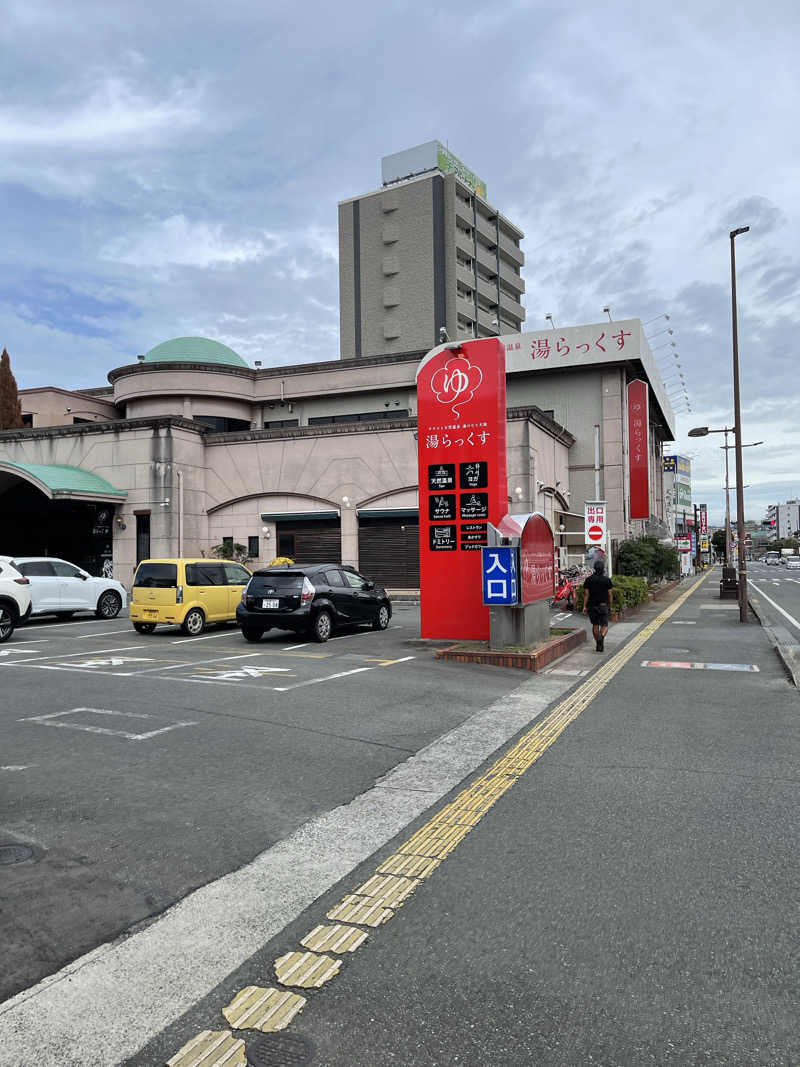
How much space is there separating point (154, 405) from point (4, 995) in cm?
3882

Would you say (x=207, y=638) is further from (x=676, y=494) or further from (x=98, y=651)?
(x=676, y=494)

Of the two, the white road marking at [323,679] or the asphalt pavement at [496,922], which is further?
the white road marking at [323,679]

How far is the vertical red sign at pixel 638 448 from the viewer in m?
40.3

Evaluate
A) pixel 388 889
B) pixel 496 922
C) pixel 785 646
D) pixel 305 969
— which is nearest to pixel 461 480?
pixel 785 646

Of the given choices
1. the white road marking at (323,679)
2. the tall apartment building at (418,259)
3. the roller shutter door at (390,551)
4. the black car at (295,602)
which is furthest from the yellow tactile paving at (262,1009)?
the tall apartment building at (418,259)

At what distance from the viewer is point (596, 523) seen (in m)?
22.0

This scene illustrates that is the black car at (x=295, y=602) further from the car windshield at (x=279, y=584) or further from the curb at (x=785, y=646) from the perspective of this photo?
the curb at (x=785, y=646)

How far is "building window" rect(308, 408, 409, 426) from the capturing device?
38.5m

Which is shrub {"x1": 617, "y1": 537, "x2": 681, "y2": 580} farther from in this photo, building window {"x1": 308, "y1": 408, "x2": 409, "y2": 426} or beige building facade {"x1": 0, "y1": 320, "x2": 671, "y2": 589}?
building window {"x1": 308, "y1": 408, "x2": 409, "y2": 426}

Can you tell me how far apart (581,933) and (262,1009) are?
4.96ft

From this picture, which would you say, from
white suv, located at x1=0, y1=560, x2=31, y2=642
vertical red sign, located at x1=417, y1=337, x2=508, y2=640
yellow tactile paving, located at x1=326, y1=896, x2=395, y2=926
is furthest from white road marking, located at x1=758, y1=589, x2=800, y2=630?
white suv, located at x1=0, y1=560, x2=31, y2=642

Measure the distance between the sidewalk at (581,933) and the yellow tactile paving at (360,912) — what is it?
5 cm

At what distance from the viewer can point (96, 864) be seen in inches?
171

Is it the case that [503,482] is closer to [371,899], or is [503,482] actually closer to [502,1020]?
[371,899]
